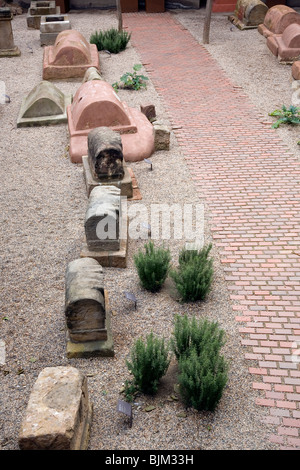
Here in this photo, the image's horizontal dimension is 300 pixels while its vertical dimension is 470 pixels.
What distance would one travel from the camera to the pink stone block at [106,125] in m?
9.22

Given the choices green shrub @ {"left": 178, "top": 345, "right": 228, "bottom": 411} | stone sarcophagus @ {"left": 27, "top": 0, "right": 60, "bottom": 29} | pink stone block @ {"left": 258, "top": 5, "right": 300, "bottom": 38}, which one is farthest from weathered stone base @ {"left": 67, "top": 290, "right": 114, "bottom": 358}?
stone sarcophagus @ {"left": 27, "top": 0, "right": 60, "bottom": 29}

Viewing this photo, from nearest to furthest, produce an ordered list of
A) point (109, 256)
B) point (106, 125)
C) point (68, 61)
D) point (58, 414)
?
point (58, 414) → point (109, 256) → point (106, 125) → point (68, 61)

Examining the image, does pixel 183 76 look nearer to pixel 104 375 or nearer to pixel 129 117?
pixel 129 117

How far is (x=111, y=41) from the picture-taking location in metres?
15.4

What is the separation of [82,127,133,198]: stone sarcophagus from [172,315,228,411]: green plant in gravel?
3294mm

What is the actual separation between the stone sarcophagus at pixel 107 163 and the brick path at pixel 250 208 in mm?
1271

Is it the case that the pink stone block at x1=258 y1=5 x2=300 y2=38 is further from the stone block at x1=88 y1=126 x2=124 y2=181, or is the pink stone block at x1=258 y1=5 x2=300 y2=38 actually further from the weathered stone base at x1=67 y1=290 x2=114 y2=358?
the weathered stone base at x1=67 y1=290 x2=114 y2=358

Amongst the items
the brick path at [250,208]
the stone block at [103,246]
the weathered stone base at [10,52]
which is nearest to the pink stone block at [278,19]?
the brick path at [250,208]

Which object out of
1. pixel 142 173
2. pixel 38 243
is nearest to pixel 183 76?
pixel 142 173

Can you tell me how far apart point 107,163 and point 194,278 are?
107 inches

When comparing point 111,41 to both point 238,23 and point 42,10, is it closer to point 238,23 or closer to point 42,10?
point 42,10

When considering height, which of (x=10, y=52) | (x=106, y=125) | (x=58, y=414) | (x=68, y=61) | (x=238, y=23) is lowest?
(x=10, y=52)

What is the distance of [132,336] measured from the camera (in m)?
5.54

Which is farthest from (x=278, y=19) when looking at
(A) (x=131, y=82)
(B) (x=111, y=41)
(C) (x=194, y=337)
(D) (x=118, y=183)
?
(C) (x=194, y=337)
